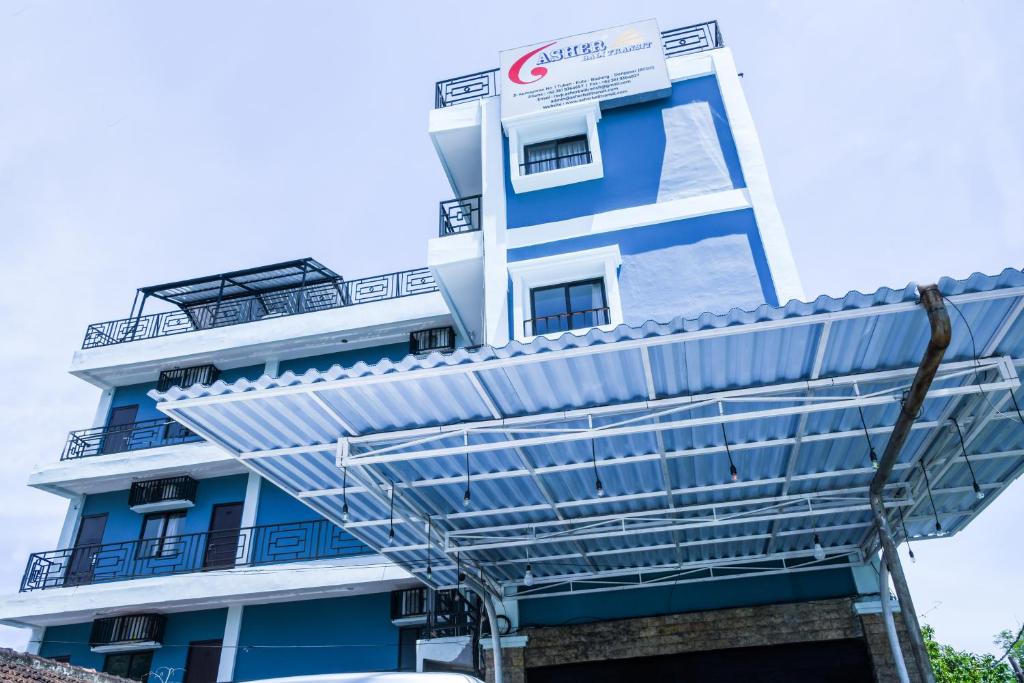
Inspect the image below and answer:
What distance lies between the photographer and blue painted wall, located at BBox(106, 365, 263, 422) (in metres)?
17.9

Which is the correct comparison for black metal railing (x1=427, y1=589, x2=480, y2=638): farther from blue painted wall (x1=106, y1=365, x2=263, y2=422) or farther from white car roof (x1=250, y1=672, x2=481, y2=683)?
blue painted wall (x1=106, y1=365, x2=263, y2=422)

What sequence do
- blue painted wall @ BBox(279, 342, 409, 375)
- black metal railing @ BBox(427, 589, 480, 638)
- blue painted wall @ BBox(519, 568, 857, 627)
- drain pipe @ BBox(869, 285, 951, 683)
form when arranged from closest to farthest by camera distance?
drain pipe @ BBox(869, 285, 951, 683), blue painted wall @ BBox(519, 568, 857, 627), black metal railing @ BBox(427, 589, 480, 638), blue painted wall @ BBox(279, 342, 409, 375)

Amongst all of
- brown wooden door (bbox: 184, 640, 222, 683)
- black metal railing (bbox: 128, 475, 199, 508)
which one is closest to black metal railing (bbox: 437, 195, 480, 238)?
black metal railing (bbox: 128, 475, 199, 508)

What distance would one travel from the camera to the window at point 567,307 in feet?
37.0

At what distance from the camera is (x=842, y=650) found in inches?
418

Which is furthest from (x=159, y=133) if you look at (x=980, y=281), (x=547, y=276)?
(x=980, y=281)

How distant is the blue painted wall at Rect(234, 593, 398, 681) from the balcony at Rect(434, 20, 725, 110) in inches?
413

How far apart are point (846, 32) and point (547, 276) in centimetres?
552

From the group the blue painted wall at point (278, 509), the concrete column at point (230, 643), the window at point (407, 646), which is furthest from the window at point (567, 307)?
the concrete column at point (230, 643)

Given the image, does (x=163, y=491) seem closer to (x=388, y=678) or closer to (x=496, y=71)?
(x=496, y=71)

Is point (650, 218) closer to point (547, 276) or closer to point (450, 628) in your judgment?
point (547, 276)

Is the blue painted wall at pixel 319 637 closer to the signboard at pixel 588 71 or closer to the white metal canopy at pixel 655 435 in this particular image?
the white metal canopy at pixel 655 435

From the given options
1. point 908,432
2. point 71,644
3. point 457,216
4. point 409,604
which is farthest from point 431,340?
point 908,432

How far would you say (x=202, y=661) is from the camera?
49.6 feet
